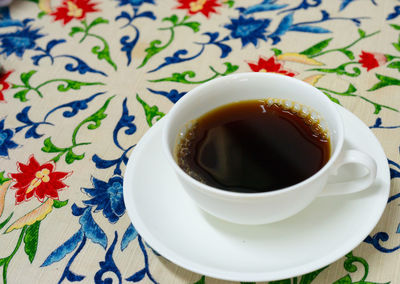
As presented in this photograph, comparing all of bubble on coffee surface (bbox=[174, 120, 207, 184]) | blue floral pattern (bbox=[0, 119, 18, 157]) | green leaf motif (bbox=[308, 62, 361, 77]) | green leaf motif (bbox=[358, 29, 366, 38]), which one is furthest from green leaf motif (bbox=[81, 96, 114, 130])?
green leaf motif (bbox=[358, 29, 366, 38])

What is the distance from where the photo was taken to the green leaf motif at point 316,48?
29.9 inches

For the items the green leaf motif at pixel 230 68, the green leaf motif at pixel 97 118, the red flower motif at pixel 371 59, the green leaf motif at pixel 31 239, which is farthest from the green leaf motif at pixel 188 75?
the green leaf motif at pixel 31 239

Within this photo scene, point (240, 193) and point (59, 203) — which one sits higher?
point (240, 193)

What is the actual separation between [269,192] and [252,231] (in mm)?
78

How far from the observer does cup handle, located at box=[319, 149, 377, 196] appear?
0.43 m

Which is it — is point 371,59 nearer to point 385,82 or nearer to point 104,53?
point 385,82

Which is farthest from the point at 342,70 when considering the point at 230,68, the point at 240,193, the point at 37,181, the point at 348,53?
the point at 37,181

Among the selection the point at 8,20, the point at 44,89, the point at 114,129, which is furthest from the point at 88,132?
the point at 8,20

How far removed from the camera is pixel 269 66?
29.6 inches

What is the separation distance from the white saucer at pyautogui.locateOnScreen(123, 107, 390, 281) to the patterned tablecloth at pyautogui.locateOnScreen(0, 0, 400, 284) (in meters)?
0.06

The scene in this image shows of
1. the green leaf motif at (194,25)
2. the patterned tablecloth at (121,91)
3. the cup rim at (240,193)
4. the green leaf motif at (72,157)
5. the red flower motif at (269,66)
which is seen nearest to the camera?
the cup rim at (240,193)

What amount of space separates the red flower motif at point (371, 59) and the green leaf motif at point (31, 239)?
1.82 feet

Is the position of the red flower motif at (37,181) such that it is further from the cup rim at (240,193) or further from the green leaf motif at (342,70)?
the green leaf motif at (342,70)

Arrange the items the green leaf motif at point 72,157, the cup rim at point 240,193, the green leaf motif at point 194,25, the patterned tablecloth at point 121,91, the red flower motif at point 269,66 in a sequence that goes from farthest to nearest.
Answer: the green leaf motif at point 194,25
the red flower motif at point 269,66
the green leaf motif at point 72,157
the patterned tablecloth at point 121,91
the cup rim at point 240,193
